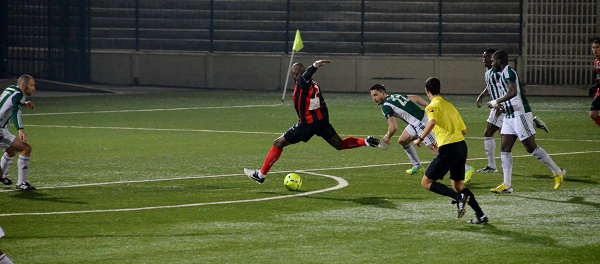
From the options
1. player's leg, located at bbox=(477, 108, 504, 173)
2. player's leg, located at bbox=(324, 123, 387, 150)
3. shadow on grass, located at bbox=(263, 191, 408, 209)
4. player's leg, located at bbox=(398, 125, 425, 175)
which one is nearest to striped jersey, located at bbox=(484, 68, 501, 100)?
player's leg, located at bbox=(477, 108, 504, 173)

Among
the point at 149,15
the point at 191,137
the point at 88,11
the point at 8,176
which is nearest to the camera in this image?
the point at 8,176

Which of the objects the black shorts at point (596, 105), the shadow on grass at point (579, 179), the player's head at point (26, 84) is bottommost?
the shadow on grass at point (579, 179)

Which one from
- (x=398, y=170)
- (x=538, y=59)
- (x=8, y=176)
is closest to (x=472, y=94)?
(x=538, y=59)

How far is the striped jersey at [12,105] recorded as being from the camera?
617 inches

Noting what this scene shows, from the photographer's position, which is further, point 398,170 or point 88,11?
point 88,11

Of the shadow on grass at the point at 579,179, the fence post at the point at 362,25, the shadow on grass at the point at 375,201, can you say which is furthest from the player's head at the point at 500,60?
the fence post at the point at 362,25

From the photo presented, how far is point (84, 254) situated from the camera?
1081 centimetres

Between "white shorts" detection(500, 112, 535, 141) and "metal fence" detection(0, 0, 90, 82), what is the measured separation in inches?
1000

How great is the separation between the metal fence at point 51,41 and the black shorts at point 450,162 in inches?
1080

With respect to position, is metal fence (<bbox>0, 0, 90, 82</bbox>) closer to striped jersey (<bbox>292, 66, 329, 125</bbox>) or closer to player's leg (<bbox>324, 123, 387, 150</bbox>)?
player's leg (<bbox>324, 123, 387, 150</bbox>)

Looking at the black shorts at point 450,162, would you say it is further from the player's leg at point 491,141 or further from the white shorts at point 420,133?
the player's leg at point 491,141

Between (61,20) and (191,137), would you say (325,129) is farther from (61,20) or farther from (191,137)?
(61,20)

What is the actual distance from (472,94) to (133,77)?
1179 centimetres

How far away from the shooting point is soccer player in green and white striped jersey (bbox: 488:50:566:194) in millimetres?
15203
